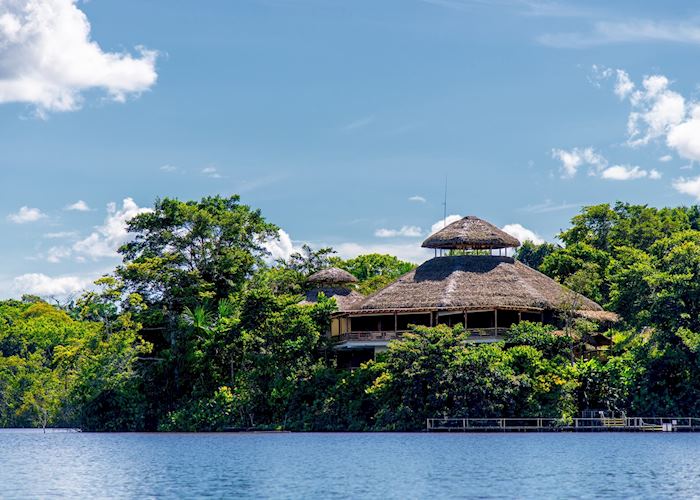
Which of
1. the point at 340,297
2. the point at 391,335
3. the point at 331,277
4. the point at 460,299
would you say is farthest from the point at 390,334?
the point at 331,277

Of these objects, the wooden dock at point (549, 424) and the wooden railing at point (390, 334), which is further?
the wooden railing at point (390, 334)

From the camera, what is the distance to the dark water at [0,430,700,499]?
26.4m

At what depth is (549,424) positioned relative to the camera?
1868 inches

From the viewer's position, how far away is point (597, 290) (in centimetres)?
6091

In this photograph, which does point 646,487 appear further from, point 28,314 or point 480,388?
point 28,314

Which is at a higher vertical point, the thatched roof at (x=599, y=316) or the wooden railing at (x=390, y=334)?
the thatched roof at (x=599, y=316)

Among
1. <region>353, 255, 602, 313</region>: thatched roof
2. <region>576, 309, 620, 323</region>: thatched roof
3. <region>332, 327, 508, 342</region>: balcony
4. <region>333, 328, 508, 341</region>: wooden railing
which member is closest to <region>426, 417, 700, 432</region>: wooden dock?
<region>332, 327, 508, 342</region>: balcony

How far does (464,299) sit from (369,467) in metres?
22.4

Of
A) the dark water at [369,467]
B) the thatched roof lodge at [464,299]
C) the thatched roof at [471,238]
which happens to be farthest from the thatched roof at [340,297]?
the dark water at [369,467]

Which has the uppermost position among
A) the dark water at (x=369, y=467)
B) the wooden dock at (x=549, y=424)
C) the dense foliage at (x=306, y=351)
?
the dense foliage at (x=306, y=351)

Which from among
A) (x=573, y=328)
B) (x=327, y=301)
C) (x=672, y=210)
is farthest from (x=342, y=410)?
(x=672, y=210)

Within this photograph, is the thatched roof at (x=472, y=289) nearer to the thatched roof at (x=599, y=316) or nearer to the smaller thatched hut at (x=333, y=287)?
the thatched roof at (x=599, y=316)

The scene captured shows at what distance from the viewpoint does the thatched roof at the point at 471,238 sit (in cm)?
5833

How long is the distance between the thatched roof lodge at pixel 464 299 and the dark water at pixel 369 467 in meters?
9.11
